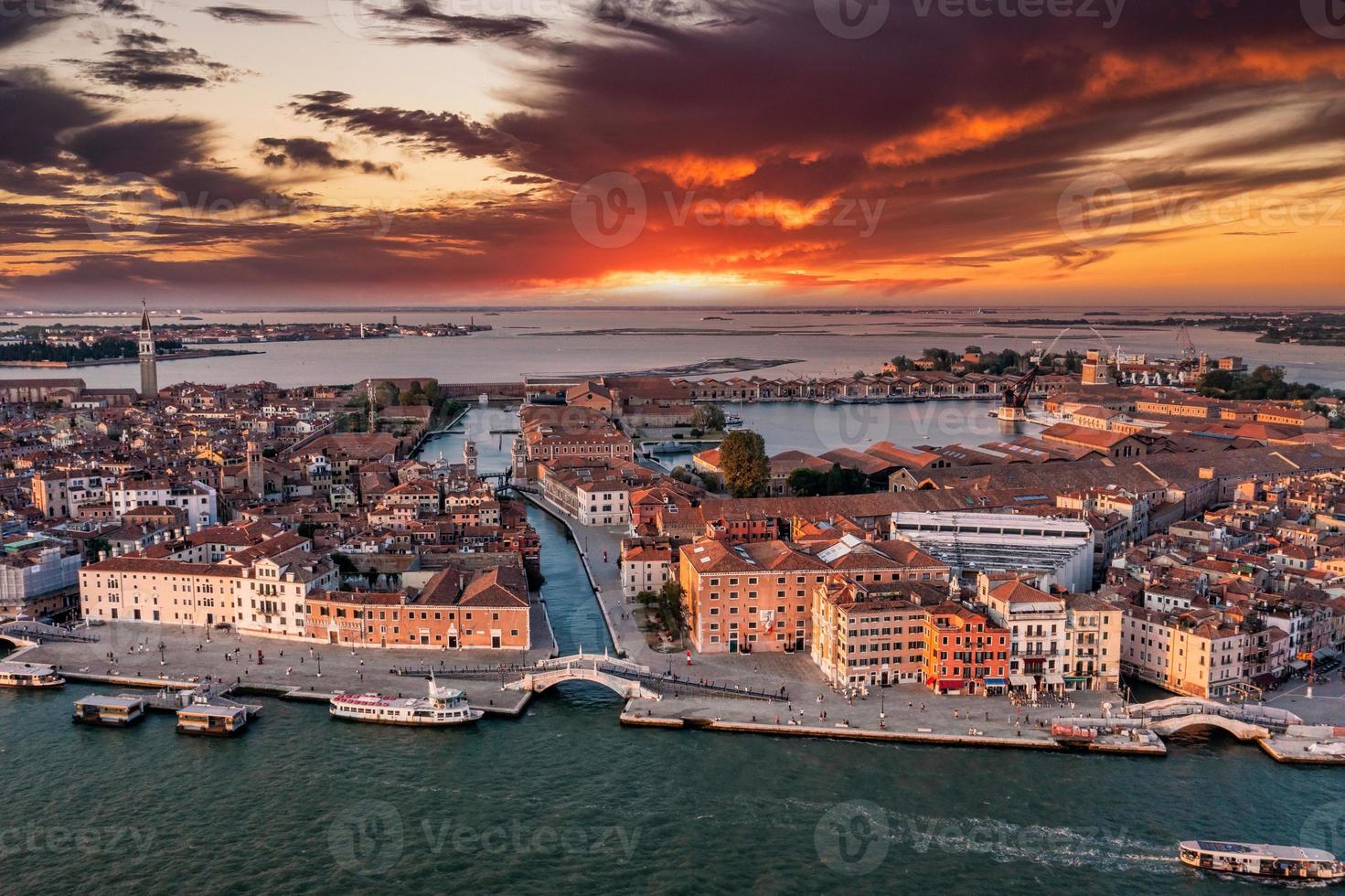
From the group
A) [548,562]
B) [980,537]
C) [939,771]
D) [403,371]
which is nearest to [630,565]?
[548,562]

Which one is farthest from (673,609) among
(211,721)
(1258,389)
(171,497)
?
(1258,389)

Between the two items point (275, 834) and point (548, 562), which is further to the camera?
point (548, 562)

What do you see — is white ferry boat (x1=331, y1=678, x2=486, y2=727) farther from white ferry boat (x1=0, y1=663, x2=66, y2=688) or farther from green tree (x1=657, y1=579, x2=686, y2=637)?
white ferry boat (x1=0, y1=663, x2=66, y2=688)

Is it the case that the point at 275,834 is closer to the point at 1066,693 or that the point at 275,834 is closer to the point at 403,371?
the point at 1066,693

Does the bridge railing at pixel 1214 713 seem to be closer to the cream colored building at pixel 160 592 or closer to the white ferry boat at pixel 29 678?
the cream colored building at pixel 160 592

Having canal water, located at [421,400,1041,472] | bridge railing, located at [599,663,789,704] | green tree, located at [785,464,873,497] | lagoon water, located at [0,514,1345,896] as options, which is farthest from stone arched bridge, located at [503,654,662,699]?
canal water, located at [421,400,1041,472]

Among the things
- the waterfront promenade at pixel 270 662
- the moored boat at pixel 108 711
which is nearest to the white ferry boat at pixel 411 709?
the waterfront promenade at pixel 270 662
